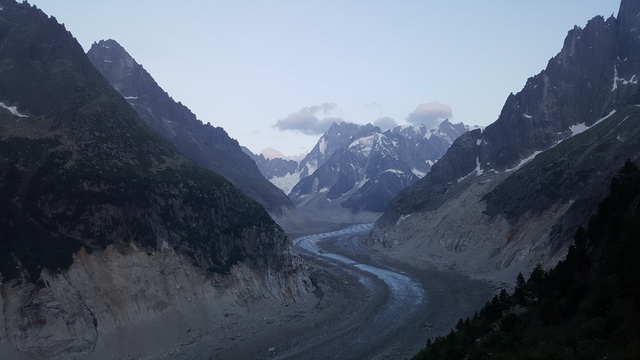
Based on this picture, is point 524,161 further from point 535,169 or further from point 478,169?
point 535,169

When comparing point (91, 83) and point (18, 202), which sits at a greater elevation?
point (91, 83)

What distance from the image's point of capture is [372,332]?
6191cm

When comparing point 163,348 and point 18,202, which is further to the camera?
point 18,202

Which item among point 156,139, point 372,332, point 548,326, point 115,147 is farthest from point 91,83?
point 548,326

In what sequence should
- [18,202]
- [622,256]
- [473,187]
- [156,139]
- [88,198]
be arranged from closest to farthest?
[622,256] → [18,202] → [88,198] → [156,139] → [473,187]

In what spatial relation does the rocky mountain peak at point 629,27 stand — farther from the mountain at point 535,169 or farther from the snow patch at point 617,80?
the snow patch at point 617,80

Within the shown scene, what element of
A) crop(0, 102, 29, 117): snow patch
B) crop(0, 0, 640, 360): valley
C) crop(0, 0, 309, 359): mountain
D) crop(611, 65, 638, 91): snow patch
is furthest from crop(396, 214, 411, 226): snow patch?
crop(0, 102, 29, 117): snow patch

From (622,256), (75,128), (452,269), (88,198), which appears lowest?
(452,269)

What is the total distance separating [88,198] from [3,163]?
1105cm

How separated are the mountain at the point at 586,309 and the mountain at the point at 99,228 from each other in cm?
3791

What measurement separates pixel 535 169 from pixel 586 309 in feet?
331

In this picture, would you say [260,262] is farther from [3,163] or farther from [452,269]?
[452,269]

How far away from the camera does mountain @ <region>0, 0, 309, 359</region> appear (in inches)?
2041

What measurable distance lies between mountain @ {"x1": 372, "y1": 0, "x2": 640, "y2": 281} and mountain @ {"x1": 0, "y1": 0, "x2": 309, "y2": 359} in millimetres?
46273
